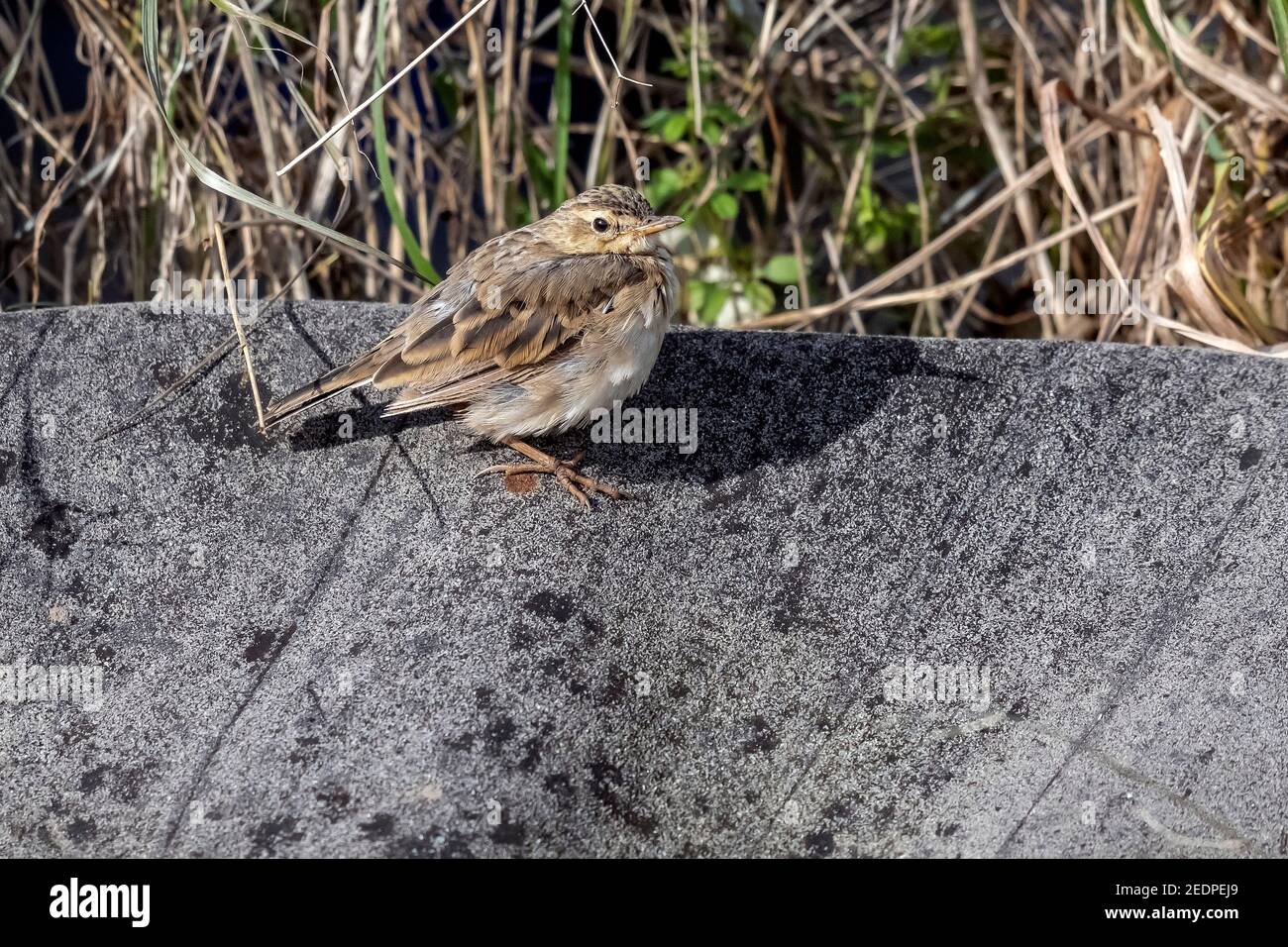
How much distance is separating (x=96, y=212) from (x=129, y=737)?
7.78 ft

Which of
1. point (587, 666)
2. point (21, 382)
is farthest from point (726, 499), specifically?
point (21, 382)

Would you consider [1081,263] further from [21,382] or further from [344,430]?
[21,382]

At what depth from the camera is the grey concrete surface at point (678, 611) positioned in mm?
2594

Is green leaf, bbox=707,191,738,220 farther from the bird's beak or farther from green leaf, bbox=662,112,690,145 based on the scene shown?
the bird's beak

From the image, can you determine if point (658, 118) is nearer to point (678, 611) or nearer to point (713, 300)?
point (713, 300)

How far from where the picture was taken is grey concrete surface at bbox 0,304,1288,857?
2594 millimetres

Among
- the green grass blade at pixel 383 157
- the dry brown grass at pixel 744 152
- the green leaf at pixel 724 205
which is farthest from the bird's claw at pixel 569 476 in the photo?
the green leaf at pixel 724 205

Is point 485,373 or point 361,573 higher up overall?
point 485,373

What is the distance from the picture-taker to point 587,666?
2738 mm

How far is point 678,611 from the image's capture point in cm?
286
